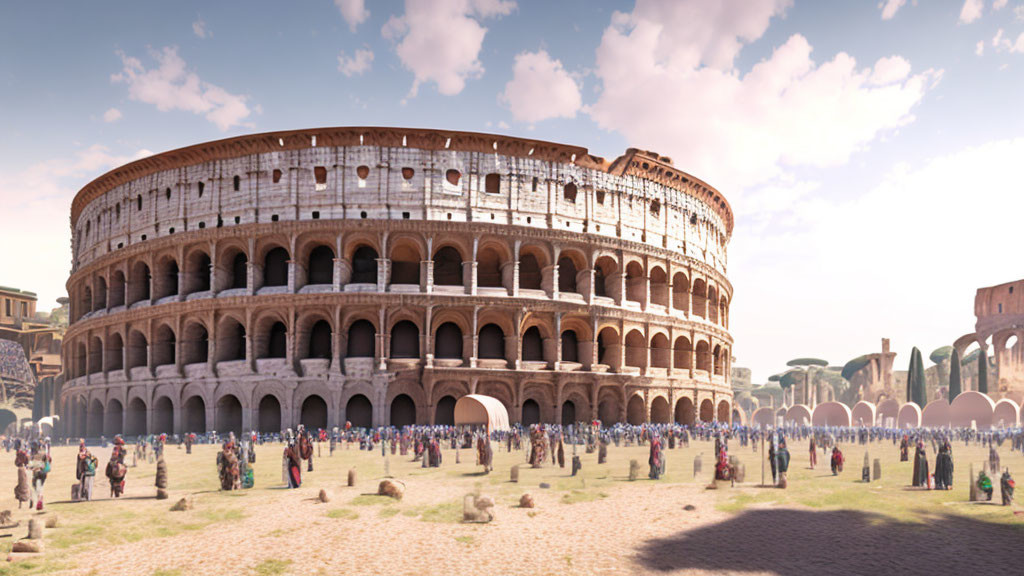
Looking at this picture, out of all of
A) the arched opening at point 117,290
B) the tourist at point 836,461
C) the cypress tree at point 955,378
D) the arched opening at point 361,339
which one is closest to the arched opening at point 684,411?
the arched opening at point 361,339

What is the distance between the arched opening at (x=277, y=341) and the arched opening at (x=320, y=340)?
4.88 ft

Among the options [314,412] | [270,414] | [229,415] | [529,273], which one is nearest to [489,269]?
[529,273]

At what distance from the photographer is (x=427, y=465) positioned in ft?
71.5

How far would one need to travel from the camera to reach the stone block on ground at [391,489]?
1570 centimetres

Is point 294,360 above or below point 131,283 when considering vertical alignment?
below

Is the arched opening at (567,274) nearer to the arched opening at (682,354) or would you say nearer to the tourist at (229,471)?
the arched opening at (682,354)

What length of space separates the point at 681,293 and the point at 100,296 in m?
37.3

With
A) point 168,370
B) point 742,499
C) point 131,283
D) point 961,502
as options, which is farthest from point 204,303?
point 961,502

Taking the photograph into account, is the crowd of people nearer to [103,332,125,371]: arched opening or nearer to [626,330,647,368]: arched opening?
[626,330,647,368]: arched opening

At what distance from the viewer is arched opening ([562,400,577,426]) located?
3926 cm

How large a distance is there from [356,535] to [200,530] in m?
3.03

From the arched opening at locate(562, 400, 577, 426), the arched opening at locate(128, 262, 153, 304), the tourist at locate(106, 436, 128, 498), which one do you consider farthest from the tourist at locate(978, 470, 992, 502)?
the arched opening at locate(128, 262, 153, 304)

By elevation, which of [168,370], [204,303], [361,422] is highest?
[204,303]

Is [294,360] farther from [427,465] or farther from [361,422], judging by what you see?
[427,465]
